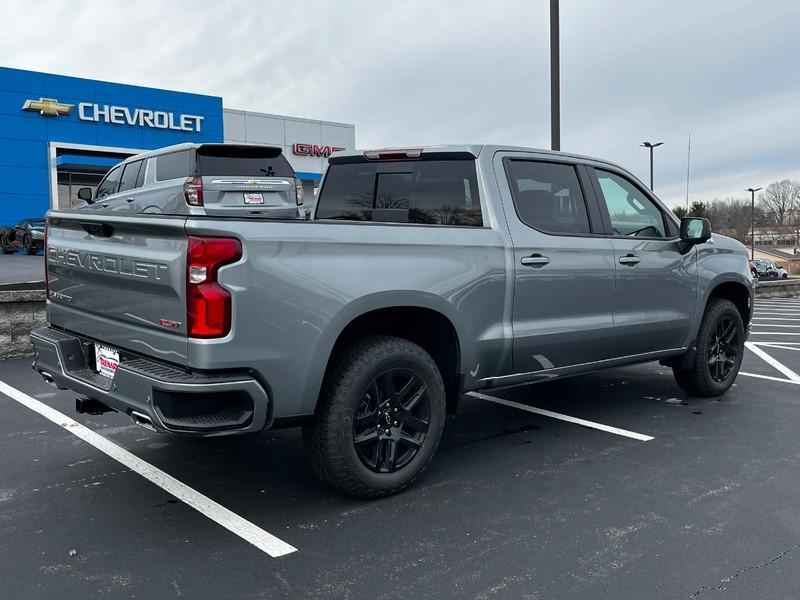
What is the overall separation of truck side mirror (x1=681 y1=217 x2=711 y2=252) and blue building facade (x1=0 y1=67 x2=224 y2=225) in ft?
92.1

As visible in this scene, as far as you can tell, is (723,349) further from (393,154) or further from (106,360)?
(106,360)

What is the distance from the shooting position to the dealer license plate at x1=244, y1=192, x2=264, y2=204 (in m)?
12.6

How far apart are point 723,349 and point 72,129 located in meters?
29.2

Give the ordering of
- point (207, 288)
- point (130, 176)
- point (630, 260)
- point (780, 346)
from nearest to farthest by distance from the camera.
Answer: point (207, 288), point (630, 260), point (780, 346), point (130, 176)

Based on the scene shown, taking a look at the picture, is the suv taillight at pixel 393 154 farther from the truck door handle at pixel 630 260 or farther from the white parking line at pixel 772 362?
the white parking line at pixel 772 362

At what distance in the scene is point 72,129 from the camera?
2900cm

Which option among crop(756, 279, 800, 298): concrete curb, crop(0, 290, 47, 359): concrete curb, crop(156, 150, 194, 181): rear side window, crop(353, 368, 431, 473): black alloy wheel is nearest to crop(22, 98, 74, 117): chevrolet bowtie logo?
crop(156, 150, 194, 181): rear side window

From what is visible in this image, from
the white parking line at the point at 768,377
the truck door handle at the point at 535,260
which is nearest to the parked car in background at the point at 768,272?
the white parking line at the point at 768,377

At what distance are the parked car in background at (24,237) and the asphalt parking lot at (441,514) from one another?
66.9 feet

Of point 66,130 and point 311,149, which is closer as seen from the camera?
point 66,130

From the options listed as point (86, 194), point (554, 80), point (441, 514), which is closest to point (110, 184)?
point (86, 194)

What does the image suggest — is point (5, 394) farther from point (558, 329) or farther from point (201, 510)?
point (558, 329)

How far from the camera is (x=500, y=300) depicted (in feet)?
13.4

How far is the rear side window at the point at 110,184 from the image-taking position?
539 inches
